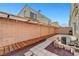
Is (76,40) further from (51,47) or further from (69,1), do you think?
(69,1)

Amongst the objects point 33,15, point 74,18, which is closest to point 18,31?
point 33,15

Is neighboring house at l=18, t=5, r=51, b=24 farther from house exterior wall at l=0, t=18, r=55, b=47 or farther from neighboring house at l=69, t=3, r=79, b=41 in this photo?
neighboring house at l=69, t=3, r=79, b=41

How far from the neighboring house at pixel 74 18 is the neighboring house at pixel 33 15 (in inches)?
13.8

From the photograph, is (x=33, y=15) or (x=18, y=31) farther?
(x=33, y=15)

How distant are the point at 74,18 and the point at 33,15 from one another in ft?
2.12

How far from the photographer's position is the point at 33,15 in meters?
2.03

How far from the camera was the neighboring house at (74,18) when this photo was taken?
1921 millimetres

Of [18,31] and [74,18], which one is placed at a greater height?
[74,18]

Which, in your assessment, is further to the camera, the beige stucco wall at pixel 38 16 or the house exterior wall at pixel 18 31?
the beige stucco wall at pixel 38 16

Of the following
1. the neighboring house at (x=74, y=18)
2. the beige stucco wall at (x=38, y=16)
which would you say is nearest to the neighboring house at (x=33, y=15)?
the beige stucco wall at (x=38, y=16)

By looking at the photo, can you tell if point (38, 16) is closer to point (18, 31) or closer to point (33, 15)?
point (33, 15)

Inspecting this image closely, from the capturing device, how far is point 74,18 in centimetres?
203

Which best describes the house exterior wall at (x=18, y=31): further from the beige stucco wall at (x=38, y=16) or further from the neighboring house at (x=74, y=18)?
the neighboring house at (x=74, y=18)

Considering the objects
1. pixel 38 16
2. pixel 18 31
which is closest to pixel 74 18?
pixel 38 16
